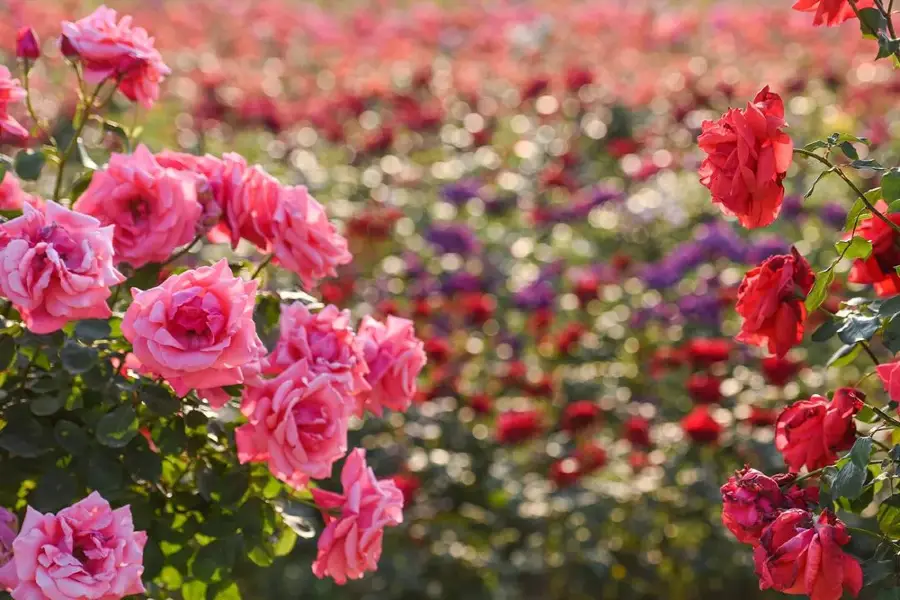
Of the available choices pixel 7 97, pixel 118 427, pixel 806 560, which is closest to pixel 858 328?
pixel 806 560

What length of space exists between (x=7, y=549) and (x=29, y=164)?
52 centimetres

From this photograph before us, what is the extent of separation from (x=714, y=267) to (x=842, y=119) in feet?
6.87

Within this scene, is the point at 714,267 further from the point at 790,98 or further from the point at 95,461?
the point at 95,461

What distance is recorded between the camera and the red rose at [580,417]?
301cm

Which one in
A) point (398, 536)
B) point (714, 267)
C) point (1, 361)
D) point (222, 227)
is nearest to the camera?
point (1, 361)

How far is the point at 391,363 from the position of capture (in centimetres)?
166

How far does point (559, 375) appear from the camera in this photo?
373 centimetres

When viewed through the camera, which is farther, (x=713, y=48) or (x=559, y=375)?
(x=713, y=48)

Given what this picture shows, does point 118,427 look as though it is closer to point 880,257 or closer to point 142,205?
point 142,205

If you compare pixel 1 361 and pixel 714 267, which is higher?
pixel 1 361

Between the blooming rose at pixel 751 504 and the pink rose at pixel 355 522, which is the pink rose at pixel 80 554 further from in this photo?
the blooming rose at pixel 751 504

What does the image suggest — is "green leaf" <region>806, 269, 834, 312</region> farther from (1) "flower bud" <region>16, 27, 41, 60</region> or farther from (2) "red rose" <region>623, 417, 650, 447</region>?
(2) "red rose" <region>623, 417, 650, 447</region>

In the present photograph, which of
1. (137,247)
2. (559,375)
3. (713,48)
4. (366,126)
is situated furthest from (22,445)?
(713,48)

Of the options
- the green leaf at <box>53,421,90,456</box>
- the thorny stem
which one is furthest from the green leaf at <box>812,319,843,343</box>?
the green leaf at <box>53,421,90,456</box>
